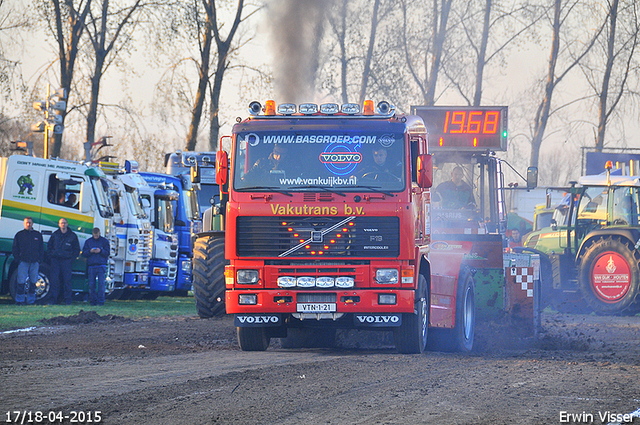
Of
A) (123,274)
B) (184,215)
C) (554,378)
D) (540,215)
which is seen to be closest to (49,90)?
(184,215)

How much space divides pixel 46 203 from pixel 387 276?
489 inches

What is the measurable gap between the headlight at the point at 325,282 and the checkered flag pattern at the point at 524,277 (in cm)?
489

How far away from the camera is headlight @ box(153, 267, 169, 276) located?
81.1 feet

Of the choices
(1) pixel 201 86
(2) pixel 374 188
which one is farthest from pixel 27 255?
(1) pixel 201 86

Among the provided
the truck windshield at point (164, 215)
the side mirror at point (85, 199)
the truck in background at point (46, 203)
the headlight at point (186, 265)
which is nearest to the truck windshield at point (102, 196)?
the truck in background at point (46, 203)

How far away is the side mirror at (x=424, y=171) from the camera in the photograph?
11492mm

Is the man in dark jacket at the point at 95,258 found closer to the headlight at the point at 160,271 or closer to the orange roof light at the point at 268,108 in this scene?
the headlight at the point at 160,271

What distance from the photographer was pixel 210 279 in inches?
593

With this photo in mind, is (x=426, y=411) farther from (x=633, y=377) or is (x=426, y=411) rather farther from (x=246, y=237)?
(x=246, y=237)

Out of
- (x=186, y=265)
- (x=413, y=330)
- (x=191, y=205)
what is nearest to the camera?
(x=413, y=330)

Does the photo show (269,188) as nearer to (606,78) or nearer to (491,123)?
(491,123)

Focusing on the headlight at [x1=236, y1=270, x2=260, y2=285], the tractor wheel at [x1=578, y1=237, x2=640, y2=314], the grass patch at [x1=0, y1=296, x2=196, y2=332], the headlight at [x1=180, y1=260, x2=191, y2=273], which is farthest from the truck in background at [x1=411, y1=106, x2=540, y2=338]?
the headlight at [x1=180, y1=260, x2=191, y2=273]

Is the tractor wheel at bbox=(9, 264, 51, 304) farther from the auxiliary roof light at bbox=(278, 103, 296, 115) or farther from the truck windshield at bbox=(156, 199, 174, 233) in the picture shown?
the auxiliary roof light at bbox=(278, 103, 296, 115)

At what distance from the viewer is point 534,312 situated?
15.4 m
